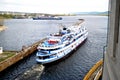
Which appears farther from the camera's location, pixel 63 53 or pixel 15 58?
pixel 63 53

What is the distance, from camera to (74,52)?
5247 cm

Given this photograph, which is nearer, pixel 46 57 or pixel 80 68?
pixel 80 68

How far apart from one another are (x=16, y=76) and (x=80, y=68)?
10.8m

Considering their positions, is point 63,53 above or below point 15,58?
below

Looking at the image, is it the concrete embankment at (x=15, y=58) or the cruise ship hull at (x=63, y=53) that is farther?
the cruise ship hull at (x=63, y=53)

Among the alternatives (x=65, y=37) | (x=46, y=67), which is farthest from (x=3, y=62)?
(x=65, y=37)

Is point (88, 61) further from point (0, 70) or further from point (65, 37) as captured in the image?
point (0, 70)

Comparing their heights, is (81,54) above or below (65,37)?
below

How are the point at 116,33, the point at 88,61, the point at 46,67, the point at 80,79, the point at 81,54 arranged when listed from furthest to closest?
the point at 81,54 < the point at 88,61 < the point at 46,67 < the point at 80,79 < the point at 116,33

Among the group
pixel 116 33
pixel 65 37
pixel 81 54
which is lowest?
pixel 81 54

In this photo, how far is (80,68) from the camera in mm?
38219

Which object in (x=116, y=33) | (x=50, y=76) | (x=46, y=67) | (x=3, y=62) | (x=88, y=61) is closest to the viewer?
(x=116, y=33)

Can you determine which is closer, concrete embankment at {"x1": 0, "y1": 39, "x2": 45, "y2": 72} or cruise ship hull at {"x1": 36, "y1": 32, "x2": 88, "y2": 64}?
concrete embankment at {"x1": 0, "y1": 39, "x2": 45, "y2": 72}

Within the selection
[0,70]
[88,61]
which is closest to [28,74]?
[0,70]
